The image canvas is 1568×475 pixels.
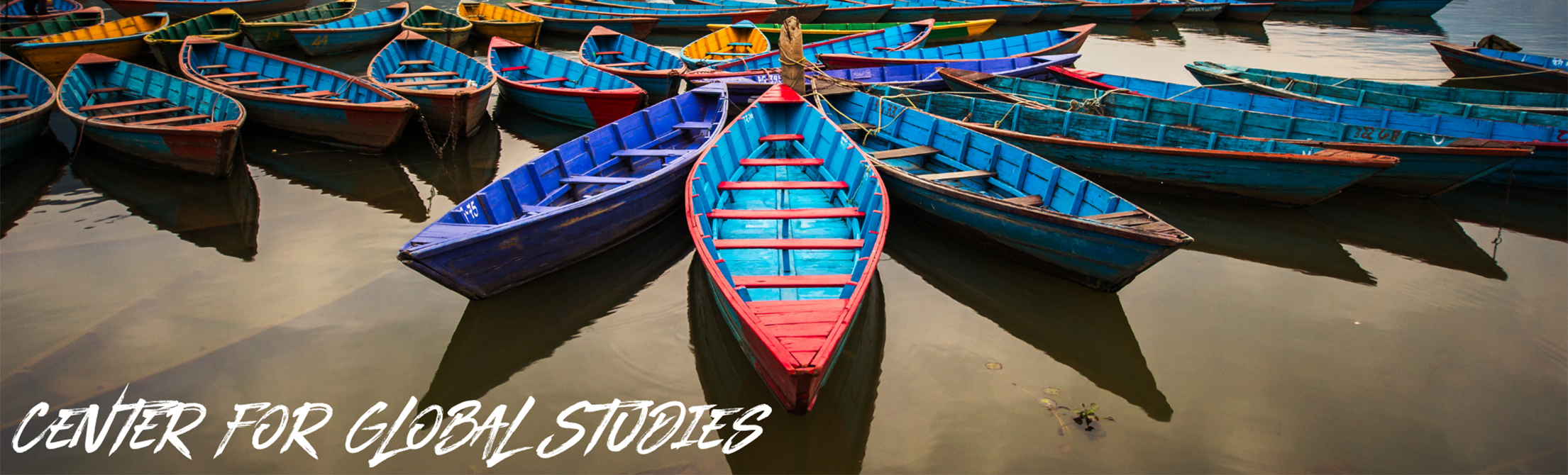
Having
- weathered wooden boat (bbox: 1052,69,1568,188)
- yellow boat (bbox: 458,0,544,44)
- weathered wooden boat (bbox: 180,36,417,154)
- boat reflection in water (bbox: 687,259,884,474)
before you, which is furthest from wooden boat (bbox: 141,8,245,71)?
weathered wooden boat (bbox: 1052,69,1568,188)

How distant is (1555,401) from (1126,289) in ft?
10.1

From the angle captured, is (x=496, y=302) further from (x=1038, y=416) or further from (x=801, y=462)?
(x=1038, y=416)

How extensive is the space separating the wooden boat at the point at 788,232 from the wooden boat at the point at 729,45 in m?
5.88

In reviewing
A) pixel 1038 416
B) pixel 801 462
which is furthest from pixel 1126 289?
pixel 801 462

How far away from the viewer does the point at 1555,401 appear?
522 cm

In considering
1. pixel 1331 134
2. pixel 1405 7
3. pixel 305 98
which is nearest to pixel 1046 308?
pixel 1331 134

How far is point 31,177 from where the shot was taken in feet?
30.2

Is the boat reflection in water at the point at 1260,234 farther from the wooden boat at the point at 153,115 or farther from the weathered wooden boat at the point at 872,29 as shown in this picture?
the wooden boat at the point at 153,115

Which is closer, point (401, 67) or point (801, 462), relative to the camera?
point (801, 462)

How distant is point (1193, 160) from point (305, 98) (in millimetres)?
12255

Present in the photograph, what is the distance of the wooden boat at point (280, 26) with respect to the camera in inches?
663

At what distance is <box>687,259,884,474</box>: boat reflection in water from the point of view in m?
4.66

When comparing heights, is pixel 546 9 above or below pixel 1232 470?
above

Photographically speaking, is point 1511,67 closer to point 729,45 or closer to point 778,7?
point 729,45
